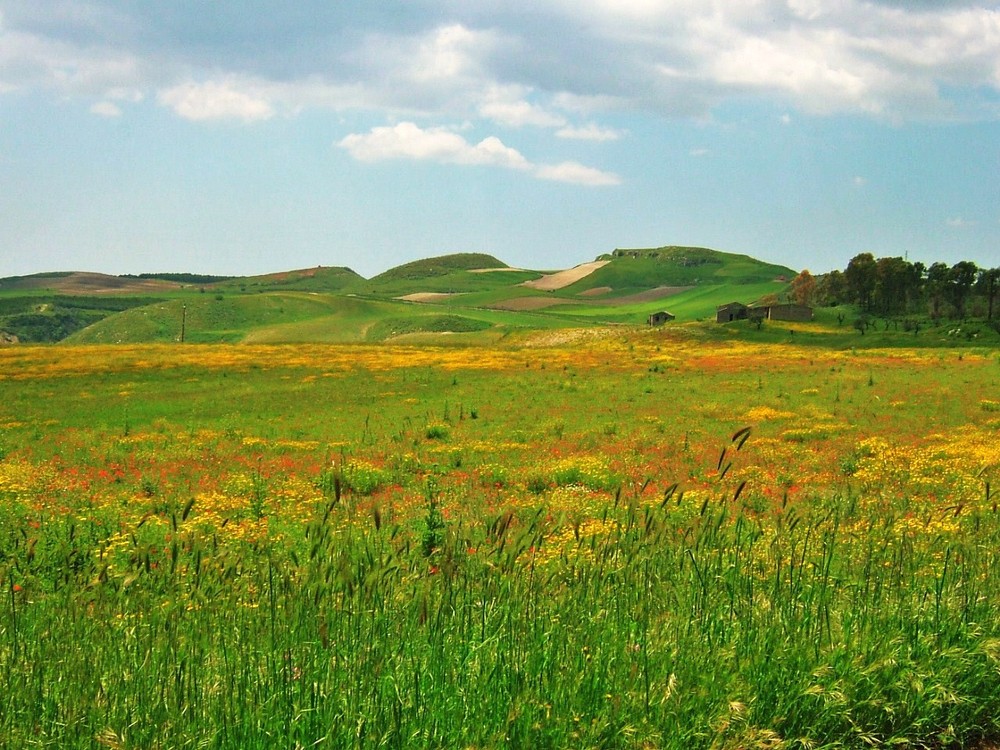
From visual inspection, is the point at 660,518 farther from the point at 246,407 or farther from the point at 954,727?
the point at 246,407

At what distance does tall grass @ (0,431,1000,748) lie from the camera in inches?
160

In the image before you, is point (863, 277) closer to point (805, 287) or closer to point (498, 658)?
point (805, 287)

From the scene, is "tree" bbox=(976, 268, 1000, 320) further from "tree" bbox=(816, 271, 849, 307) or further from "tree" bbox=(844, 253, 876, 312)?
"tree" bbox=(816, 271, 849, 307)

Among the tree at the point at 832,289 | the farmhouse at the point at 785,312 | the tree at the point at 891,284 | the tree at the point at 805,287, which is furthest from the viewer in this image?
the tree at the point at 805,287

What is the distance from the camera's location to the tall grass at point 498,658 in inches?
160

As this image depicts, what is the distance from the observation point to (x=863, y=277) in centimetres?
11400

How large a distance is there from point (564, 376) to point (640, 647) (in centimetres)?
4443

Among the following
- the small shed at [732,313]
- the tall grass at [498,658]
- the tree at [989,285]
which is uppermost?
the tree at [989,285]

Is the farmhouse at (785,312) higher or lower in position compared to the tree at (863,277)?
lower

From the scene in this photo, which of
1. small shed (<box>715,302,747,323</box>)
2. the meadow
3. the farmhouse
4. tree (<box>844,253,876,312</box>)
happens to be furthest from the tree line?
the meadow

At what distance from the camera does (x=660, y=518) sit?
6363 mm

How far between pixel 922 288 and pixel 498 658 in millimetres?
123016

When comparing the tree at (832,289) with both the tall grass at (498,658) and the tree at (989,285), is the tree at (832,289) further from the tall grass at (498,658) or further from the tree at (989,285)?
the tall grass at (498,658)

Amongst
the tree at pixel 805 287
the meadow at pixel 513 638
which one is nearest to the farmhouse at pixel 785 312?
the tree at pixel 805 287
